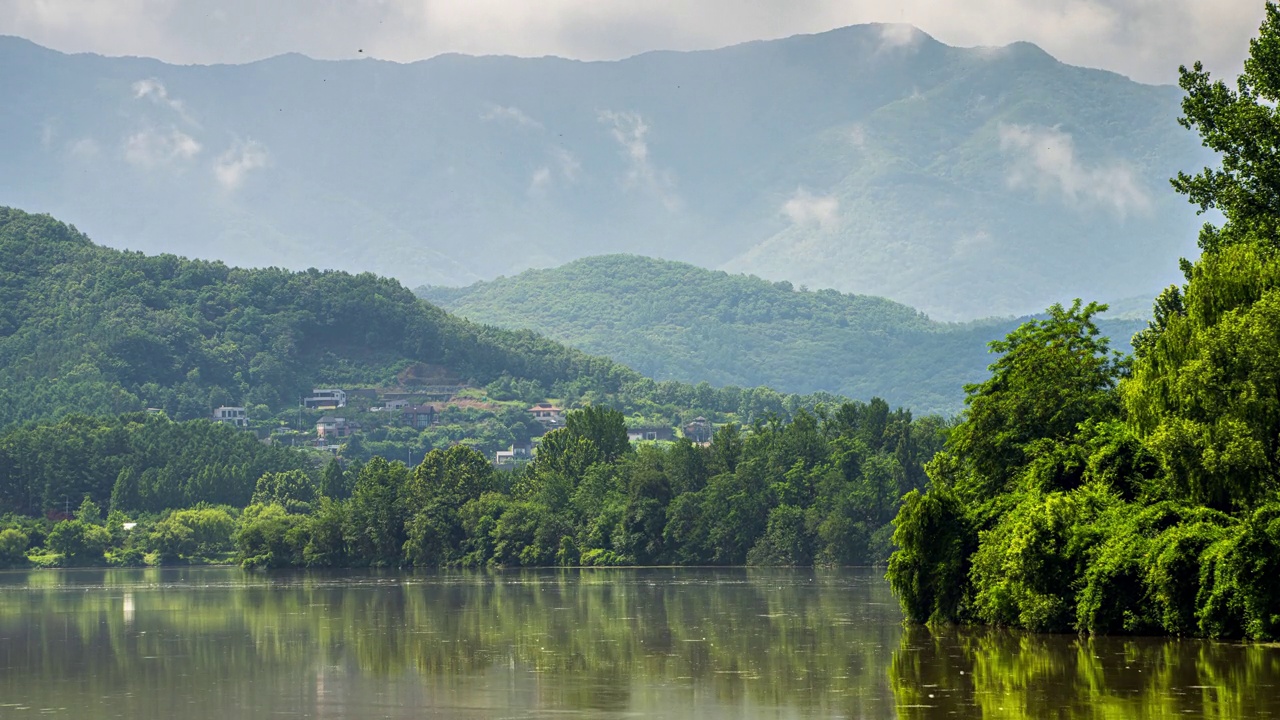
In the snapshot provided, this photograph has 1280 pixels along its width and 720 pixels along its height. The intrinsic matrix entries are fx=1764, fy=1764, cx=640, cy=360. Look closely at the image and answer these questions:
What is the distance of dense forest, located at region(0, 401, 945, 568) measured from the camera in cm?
12500

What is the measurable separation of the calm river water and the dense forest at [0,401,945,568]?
45.4 meters

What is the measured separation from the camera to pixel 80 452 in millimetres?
174250

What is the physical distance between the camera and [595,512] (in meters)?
133

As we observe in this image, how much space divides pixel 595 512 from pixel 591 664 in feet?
281

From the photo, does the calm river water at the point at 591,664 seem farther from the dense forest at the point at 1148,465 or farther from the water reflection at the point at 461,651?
the dense forest at the point at 1148,465

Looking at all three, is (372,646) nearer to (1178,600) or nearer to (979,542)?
(979,542)

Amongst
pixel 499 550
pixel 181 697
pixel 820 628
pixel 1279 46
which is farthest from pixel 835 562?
pixel 181 697

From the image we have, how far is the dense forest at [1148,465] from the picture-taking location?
46.0 m

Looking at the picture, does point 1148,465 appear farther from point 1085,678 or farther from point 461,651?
point 461,651

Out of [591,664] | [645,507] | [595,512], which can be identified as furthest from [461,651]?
[595,512]

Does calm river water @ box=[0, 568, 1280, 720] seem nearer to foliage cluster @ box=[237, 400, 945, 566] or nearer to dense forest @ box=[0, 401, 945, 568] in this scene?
foliage cluster @ box=[237, 400, 945, 566]

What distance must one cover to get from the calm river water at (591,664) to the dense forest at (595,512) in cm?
4541

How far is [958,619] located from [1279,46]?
67.6 ft

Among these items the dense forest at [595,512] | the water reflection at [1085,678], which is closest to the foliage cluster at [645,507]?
the dense forest at [595,512]
